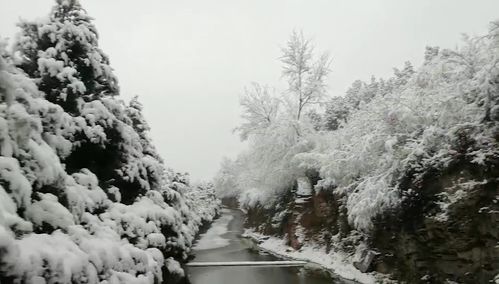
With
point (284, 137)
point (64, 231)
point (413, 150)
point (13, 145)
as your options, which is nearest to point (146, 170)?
point (64, 231)

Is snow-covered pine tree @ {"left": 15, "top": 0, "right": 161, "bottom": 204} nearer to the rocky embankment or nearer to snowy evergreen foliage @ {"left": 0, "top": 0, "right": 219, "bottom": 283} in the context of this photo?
snowy evergreen foliage @ {"left": 0, "top": 0, "right": 219, "bottom": 283}

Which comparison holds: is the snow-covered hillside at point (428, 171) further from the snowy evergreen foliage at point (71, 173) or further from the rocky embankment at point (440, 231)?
the snowy evergreen foliage at point (71, 173)

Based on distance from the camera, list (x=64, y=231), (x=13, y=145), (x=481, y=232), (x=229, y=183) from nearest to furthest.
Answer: (x=13, y=145) → (x=64, y=231) → (x=481, y=232) → (x=229, y=183)

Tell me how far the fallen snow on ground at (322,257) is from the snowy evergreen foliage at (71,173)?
5673mm

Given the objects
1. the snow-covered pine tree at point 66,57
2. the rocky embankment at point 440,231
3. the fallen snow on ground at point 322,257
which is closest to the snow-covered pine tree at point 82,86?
the snow-covered pine tree at point 66,57

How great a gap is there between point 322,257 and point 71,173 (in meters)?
11.8

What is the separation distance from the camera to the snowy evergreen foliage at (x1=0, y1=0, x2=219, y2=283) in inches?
144

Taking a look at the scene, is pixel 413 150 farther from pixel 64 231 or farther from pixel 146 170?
pixel 64 231

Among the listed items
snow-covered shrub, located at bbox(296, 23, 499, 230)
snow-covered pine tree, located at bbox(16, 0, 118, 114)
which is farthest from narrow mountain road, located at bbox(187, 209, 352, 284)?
snow-covered pine tree, located at bbox(16, 0, 118, 114)

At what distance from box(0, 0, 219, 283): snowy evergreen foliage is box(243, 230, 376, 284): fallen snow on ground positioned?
5.67 m

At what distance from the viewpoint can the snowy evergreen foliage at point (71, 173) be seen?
3.65m

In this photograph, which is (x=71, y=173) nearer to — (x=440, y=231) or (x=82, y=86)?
(x=82, y=86)

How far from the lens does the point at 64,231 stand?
4488 mm

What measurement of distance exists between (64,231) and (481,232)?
326 inches
